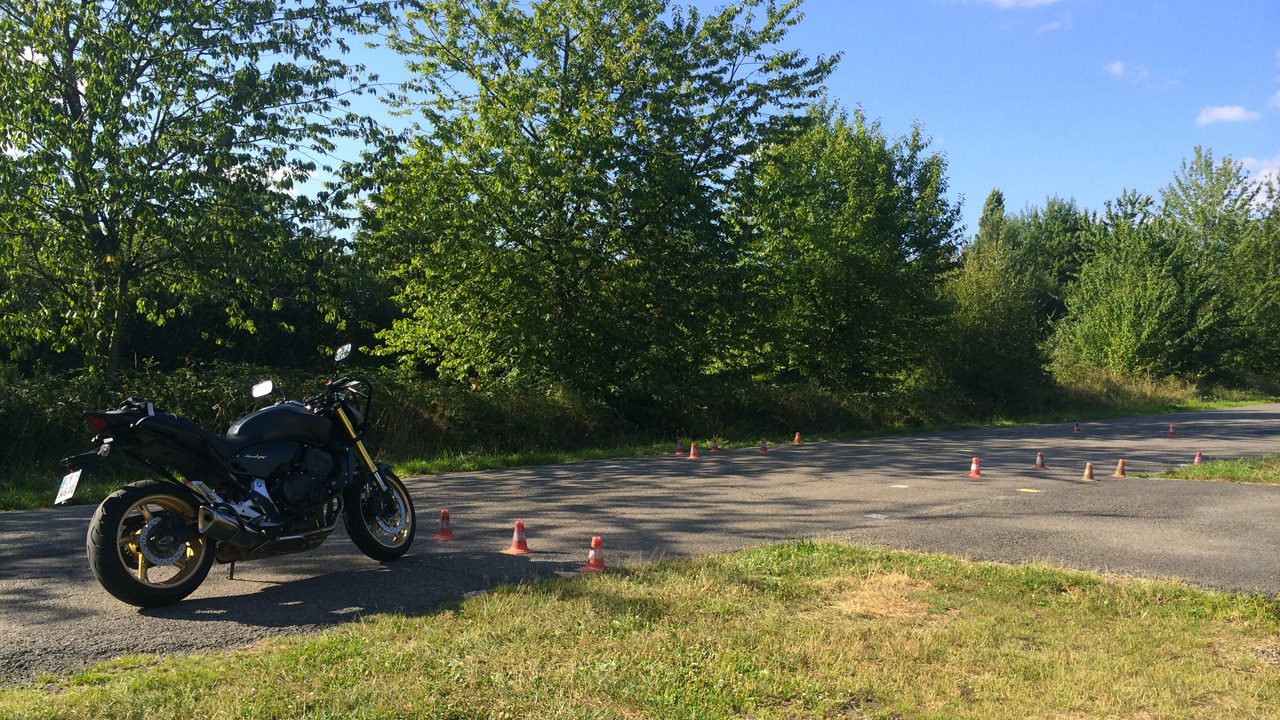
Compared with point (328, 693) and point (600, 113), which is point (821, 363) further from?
point (328, 693)

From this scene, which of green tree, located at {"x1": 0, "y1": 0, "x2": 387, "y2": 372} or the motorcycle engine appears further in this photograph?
green tree, located at {"x1": 0, "y1": 0, "x2": 387, "y2": 372}

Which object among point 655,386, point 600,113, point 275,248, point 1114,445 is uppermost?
point 600,113

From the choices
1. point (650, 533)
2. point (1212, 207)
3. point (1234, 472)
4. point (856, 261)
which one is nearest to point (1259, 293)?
point (1212, 207)

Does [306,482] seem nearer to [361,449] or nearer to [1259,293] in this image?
[361,449]

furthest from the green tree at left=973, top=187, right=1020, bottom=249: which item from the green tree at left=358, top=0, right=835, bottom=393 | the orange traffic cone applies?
the orange traffic cone

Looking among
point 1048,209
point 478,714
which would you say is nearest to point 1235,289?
point 1048,209

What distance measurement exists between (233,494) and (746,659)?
361 centimetres

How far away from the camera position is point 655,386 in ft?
65.9

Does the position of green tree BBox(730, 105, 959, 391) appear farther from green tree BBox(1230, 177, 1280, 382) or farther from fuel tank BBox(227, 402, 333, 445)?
green tree BBox(1230, 177, 1280, 382)

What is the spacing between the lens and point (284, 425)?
253 inches

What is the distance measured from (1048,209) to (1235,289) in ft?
64.8

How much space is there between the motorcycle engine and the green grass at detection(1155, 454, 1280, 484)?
1156 cm

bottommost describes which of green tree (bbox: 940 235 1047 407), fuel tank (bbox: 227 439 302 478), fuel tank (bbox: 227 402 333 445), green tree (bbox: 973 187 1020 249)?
fuel tank (bbox: 227 439 302 478)

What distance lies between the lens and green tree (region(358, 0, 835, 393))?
19.2 m
